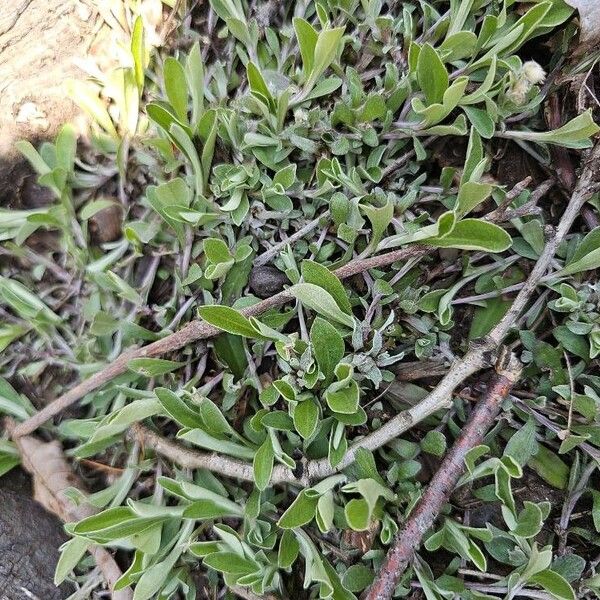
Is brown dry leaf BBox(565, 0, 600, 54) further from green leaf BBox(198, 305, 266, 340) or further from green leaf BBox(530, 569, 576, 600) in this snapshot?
green leaf BBox(530, 569, 576, 600)

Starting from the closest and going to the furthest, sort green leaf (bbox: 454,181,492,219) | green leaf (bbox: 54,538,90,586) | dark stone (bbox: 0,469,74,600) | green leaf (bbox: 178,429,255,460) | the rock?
1. green leaf (bbox: 454,181,492,219)
2. green leaf (bbox: 178,429,255,460)
3. green leaf (bbox: 54,538,90,586)
4. dark stone (bbox: 0,469,74,600)
5. the rock

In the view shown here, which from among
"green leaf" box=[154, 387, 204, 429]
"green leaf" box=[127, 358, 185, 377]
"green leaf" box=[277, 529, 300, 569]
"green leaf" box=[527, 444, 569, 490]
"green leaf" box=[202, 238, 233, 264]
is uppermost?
→ "green leaf" box=[202, 238, 233, 264]

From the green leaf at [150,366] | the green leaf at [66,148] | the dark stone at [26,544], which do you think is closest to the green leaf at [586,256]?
the green leaf at [150,366]

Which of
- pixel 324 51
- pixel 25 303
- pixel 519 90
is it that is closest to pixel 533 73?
pixel 519 90

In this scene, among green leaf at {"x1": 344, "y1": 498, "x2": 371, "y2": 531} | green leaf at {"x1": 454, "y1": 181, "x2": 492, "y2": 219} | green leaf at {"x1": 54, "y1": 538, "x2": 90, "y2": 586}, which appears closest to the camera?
green leaf at {"x1": 344, "y1": 498, "x2": 371, "y2": 531}

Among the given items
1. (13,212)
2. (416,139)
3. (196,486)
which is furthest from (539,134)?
(13,212)

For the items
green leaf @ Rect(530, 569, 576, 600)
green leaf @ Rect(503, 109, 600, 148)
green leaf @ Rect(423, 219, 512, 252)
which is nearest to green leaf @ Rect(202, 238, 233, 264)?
green leaf @ Rect(423, 219, 512, 252)

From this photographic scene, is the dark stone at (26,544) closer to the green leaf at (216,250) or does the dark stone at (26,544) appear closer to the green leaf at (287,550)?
the green leaf at (287,550)

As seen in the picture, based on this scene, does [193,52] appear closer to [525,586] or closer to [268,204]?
[268,204]
